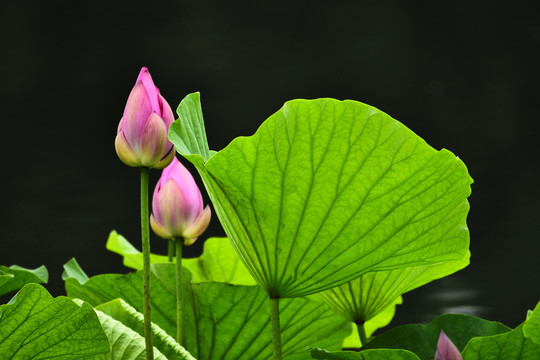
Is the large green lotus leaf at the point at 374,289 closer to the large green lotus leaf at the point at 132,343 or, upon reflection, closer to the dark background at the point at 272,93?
the large green lotus leaf at the point at 132,343

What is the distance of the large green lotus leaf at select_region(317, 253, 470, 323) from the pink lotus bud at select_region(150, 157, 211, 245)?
7 centimetres

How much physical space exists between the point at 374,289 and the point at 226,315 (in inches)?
2.8

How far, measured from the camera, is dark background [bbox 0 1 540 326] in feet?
5.48

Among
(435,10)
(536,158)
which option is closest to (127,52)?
(435,10)

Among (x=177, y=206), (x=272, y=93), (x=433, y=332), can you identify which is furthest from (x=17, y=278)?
(x=272, y=93)

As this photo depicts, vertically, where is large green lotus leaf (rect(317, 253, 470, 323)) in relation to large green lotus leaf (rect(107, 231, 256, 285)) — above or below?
below

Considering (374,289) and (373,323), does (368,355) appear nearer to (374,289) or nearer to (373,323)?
(374,289)

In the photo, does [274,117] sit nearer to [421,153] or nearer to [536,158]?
[421,153]

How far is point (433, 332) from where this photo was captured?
0.92ft

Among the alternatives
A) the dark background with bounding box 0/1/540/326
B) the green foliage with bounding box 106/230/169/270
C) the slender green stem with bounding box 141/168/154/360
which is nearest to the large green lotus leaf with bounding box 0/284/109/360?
the slender green stem with bounding box 141/168/154/360

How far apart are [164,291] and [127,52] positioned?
152 cm

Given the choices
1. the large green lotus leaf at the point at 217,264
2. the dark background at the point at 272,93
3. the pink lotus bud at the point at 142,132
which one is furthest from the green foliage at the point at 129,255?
the dark background at the point at 272,93

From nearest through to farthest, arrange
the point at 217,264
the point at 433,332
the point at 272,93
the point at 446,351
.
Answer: the point at 446,351 → the point at 433,332 → the point at 217,264 → the point at 272,93

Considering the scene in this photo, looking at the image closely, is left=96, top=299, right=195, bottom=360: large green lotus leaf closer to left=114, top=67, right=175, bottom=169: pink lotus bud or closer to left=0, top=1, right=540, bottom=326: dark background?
left=114, top=67, right=175, bottom=169: pink lotus bud
